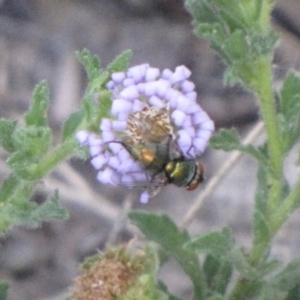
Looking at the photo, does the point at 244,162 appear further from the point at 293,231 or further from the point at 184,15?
the point at 184,15

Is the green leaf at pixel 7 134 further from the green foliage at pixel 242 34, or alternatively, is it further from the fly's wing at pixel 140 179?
the green foliage at pixel 242 34

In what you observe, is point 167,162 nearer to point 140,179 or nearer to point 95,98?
point 140,179

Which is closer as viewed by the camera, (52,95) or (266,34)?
(266,34)

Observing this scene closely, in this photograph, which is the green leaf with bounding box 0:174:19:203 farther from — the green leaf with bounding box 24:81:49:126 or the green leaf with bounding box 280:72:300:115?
the green leaf with bounding box 280:72:300:115

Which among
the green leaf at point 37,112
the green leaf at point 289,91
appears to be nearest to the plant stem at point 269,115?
the green leaf at point 289,91

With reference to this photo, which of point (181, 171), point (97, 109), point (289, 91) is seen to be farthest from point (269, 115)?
point (97, 109)

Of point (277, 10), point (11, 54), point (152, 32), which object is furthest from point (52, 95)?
point (277, 10)
